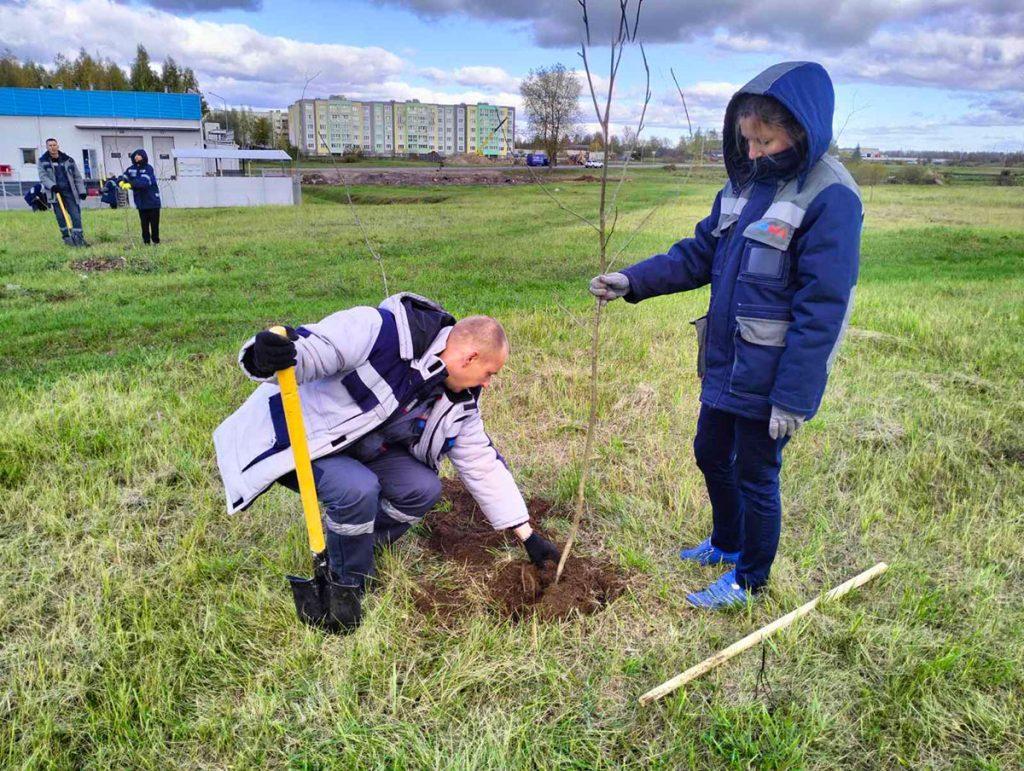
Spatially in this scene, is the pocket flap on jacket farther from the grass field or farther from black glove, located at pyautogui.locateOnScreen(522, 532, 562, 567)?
black glove, located at pyautogui.locateOnScreen(522, 532, 562, 567)

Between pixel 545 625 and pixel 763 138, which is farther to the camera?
pixel 545 625

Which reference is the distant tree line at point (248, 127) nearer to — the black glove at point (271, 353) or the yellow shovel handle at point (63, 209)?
the yellow shovel handle at point (63, 209)

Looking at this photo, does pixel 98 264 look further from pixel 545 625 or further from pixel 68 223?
pixel 545 625

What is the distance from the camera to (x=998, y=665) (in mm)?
2562

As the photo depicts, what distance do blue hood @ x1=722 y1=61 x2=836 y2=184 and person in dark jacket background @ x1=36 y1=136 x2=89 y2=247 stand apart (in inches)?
Result: 510

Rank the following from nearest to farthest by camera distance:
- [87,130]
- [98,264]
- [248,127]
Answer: [98,264] → [87,130] → [248,127]

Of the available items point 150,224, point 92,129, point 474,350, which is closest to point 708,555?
point 474,350

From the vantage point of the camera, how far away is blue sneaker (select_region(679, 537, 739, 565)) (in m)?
3.21

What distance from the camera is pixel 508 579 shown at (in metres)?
3.04

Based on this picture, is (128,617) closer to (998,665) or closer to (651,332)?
(998,665)

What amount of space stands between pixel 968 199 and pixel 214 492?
2450cm

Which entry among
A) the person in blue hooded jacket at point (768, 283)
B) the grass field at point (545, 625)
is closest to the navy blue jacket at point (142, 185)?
the grass field at point (545, 625)

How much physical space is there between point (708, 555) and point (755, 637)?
613 millimetres

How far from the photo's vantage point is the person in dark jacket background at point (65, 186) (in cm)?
1221
